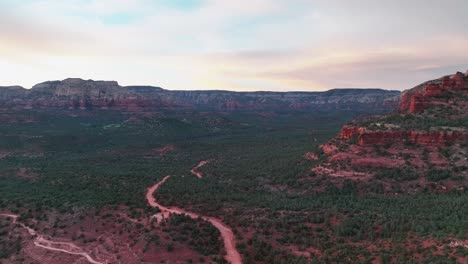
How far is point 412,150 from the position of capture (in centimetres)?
4522

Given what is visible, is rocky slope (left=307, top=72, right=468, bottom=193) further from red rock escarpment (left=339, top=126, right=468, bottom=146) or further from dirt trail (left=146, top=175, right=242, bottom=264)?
dirt trail (left=146, top=175, right=242, bottom=264)

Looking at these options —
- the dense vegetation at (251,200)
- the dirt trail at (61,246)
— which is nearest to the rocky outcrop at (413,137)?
the dense vegetation at (251,200)

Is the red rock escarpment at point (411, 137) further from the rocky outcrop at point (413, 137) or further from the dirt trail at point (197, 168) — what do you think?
the dirt trail at point (197, 168)

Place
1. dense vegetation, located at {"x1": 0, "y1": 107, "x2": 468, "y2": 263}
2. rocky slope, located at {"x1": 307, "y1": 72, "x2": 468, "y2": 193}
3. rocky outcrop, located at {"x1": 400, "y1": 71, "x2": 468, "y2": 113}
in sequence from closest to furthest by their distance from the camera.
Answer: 1. dense vegetation, located at {"x1": 0, "y1": 107, "x2": 468, "y2": 263}
2. rocky slope, located at {"x1": 307, "y1": 72, "x2": 468, "y2": 193}
3. rocky outcrop, located at {"x1": 400, "y1": 71, "x2": 468, "y2": 113}

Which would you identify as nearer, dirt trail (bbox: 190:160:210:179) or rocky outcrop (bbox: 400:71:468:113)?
rocky outcrop (bbox: 400:71:468:113)

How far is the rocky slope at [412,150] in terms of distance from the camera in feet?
132

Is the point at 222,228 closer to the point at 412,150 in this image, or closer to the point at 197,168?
the point at 412,150

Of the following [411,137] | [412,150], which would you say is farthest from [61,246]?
[411,137]

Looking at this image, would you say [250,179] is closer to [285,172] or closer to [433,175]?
[285,172]

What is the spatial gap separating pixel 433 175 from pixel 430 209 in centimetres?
→ 953

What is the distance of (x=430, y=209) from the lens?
31.8 metres

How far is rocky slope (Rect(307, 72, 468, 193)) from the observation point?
40.2m

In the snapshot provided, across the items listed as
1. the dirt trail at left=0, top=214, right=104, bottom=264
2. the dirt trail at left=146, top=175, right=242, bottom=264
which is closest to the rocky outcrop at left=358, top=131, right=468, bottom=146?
the dirt trail at left=146, top=175, right=242, bottom=264

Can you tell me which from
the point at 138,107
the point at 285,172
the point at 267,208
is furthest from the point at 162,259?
the point at 138,107
